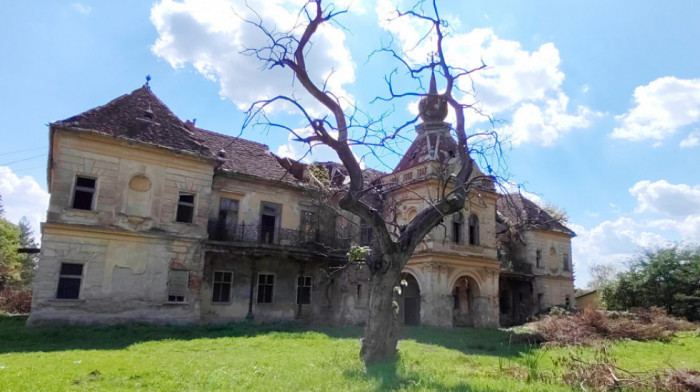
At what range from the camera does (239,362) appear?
32.2ft

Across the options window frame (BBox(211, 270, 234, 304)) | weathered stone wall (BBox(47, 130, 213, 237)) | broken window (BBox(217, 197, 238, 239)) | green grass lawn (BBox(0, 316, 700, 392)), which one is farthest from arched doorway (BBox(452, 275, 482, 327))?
weathered stone wall (BBox(47, 130, 213, 237))

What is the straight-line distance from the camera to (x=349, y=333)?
17.9m

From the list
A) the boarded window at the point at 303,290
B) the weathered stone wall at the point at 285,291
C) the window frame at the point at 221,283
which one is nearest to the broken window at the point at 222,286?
the window frame at the point at 221,283

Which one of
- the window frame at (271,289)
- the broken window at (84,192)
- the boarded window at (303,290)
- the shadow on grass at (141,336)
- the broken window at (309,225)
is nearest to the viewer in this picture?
the shadow on grass at (141,336)

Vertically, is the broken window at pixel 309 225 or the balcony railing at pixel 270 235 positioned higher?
the broken window at pixel 309 225

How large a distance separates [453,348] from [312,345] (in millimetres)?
4826

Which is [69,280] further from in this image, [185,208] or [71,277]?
[185,208]

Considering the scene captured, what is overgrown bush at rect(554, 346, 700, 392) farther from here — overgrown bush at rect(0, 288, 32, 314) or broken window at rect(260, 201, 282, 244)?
overgrown bush at rect(0, 288, 32, 314)

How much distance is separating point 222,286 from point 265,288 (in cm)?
209

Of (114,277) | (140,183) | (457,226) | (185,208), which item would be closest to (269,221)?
(185,208)

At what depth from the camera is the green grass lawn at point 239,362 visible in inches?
299

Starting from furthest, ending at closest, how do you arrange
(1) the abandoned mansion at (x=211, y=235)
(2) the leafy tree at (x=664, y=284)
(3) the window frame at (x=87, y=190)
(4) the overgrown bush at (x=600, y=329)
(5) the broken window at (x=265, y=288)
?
(2) the leafy tree at (x=664, y=284) → (5) the broken window at (x=265, y=288) → (4) the overgrown bush at (x=600, y=329) → (3) the window frame at (x=87, y=190) → (1) the abandoned mansion at (x=211, y=235)

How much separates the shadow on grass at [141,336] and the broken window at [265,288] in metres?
2.89

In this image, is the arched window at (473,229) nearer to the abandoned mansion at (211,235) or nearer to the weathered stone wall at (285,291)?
the abandoned mansion at (211,235)
